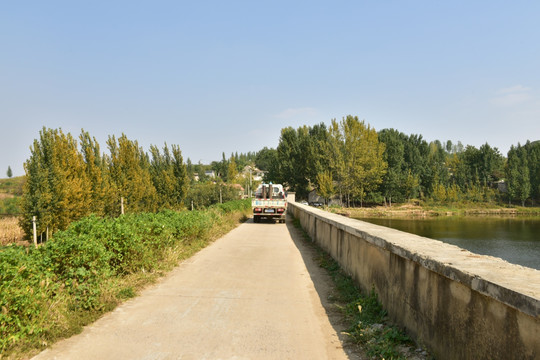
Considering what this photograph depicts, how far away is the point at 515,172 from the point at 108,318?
93974 mm

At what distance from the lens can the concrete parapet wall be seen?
2416mm

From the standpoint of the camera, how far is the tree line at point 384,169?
219ft

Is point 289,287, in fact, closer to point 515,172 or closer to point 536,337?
point 536,337

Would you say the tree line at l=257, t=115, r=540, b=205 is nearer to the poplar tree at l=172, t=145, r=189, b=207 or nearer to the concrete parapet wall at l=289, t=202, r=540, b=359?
the poplar tree at l=172, t=145, r=189, b=207

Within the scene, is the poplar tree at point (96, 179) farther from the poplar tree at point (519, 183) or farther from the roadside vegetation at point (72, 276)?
the poplar tree at point (519, 183)

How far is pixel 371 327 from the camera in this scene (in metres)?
4.47

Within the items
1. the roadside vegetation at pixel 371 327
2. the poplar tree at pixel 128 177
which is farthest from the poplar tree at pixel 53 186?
the roadside vegetation at pixel 371 327

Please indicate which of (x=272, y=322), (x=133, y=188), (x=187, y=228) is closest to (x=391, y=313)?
(x=272, y=322)

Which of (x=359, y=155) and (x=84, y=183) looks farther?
(x=359, y=155)

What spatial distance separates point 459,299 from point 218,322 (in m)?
2.93

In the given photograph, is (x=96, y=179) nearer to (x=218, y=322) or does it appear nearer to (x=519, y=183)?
(x=218, y=322)

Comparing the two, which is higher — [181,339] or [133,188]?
[133,188]

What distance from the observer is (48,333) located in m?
4.04

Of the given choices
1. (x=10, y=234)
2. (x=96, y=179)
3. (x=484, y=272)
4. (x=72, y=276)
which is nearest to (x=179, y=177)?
(x=96, y=179)
